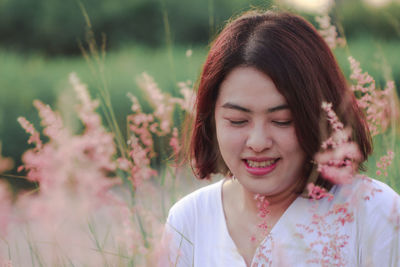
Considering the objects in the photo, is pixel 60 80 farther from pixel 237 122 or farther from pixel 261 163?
pixel 261 163

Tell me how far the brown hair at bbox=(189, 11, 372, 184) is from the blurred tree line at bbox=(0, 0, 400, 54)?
33.6 feet

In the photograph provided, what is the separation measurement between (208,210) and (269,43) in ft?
2.51

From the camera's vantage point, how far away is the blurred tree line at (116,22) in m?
12.5

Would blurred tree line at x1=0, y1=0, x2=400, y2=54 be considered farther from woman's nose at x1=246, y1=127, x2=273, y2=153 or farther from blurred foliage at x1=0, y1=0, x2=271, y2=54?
woman's nose at x1=246, y1=127, x2=273, y2=153

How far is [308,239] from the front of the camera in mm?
1818

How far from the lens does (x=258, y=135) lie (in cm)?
172

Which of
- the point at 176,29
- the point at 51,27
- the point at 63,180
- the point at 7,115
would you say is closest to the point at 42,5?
the point at 51,27

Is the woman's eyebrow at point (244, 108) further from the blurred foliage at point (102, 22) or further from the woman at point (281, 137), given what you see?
the blurred foliage at point (102, 22)

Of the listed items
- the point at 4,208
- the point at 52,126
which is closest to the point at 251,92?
the point at 52,126

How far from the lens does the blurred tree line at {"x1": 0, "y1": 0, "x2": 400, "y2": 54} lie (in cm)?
1248

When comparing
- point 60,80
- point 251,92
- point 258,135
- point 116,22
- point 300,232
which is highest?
point 116,22

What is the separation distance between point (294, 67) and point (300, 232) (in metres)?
0.58

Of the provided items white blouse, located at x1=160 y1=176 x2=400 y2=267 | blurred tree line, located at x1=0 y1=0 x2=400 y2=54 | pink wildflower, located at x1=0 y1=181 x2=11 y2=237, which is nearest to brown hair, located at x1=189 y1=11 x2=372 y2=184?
white blouse, located at x1=160 y1=176 x2=400 y2=267

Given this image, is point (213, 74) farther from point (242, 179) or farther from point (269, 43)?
point (242, 179)
